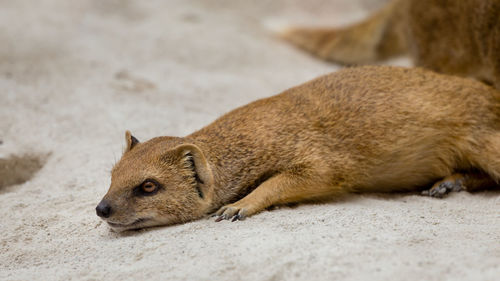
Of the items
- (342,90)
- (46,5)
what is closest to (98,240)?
(342,90)

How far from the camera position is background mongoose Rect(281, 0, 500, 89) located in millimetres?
4629

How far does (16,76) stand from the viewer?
218 inches

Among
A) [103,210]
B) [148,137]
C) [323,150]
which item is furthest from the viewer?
[148,137]

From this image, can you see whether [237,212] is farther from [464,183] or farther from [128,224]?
[464,183]

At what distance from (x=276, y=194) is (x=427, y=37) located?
3325 mm

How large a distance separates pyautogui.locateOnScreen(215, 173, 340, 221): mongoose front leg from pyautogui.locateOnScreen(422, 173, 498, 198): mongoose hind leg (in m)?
0.87

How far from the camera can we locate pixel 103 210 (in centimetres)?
292

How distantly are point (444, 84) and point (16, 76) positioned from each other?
4.26 metres

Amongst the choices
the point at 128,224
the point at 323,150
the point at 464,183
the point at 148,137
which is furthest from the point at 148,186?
the point at 464,183

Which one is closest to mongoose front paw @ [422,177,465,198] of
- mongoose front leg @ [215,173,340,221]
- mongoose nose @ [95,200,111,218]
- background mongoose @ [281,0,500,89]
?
mongoose front leg @ [215,173,340,221]

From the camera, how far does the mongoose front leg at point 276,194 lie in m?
3.11

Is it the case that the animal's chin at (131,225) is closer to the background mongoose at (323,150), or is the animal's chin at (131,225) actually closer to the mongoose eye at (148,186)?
the background mongoose at (323,150)

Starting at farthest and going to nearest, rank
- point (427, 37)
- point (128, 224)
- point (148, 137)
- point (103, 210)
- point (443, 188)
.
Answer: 1. point (427, 37)
2. point (148, 137)
3. point (443, 188)
4. point (128, 224)
5. point (103, 210)

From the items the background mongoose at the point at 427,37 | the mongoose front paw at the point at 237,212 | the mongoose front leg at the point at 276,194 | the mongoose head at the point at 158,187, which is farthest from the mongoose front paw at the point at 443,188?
the mongoose head at the point at 158,187
